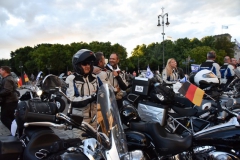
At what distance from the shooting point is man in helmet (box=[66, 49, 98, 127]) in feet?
11.7

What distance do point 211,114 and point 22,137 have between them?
2847 millimetres

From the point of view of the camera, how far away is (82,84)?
3.72m

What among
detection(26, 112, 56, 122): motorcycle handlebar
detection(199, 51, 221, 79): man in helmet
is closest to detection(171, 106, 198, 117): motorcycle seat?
detection(26, 112, 56, 122): motorcycle handlebar

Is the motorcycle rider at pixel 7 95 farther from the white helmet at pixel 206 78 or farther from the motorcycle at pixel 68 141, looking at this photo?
the white helmet at pixel 206 78

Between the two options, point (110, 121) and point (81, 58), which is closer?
point (110, 121)

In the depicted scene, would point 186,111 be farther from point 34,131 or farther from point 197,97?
point 34,131

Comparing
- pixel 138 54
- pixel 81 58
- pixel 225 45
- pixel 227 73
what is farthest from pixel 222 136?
pixel 138 54

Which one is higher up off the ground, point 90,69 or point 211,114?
point 90,69

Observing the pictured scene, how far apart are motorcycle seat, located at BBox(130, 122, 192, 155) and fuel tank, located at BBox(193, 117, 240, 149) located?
282 mm

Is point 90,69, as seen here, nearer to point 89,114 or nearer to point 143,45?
point 89,114

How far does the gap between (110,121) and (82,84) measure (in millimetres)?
1637

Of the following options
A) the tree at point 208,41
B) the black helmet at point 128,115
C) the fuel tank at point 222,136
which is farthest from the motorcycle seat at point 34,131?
the tree at point 208,41

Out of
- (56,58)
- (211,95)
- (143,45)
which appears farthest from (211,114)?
(143,45)

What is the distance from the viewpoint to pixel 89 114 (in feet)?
12.2
